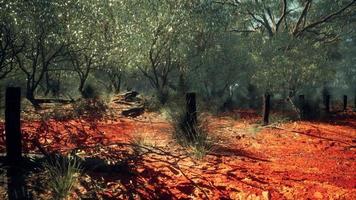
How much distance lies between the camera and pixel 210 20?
2370cm

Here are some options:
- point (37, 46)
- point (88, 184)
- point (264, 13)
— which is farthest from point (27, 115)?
point (264, 13)

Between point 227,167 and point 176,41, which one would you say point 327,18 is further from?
point 227,167

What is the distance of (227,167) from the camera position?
694 centimetres

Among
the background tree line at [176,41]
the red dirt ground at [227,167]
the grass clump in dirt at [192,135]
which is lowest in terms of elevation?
the red dirt ground at [227,167]

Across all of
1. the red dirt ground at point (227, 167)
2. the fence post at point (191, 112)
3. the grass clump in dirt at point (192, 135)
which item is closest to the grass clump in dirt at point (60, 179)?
the red dirt ground at point (227, 167)

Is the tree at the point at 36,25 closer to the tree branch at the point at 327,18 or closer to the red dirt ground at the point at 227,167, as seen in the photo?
the red dirt ground at the point at 227,167

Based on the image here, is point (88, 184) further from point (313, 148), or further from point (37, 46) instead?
point (37, 46)

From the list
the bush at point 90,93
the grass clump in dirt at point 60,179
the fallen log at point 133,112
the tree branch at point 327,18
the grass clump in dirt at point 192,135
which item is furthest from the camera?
the tree branch at point 327,18

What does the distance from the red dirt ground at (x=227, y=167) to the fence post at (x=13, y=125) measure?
3.89ft

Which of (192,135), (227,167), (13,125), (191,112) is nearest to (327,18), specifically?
(191,112)

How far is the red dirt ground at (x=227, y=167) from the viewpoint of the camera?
5680 millimetres

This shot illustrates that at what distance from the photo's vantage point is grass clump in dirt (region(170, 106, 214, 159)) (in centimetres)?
780

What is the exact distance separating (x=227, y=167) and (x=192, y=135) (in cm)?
169

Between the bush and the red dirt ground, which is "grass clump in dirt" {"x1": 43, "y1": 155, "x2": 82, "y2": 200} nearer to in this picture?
the red dirt ground
